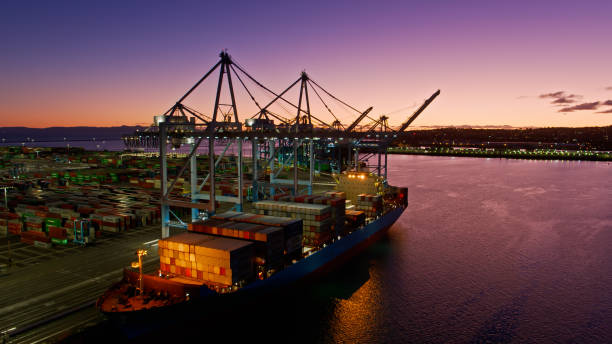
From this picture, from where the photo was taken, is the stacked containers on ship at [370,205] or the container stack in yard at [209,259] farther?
the stacked containers on ship at [370,205]

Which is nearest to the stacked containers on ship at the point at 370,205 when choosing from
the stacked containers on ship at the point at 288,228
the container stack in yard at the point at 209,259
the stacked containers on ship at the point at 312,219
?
the stacked containers on ship at the point at 312,219

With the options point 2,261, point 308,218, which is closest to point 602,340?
point 308,218

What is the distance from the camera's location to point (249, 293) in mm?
21984

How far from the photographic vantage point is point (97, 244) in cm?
3359

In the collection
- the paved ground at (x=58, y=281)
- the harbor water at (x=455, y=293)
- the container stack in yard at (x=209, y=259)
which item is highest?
the container stack in yard at (x=209, y=259)

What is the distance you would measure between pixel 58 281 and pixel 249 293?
44.3ft

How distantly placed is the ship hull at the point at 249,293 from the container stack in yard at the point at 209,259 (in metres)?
1.03

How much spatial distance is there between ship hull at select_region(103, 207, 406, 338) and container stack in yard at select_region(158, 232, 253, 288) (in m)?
1.03

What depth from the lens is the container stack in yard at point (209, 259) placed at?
782 inches

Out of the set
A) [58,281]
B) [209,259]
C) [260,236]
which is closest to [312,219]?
[260,236]

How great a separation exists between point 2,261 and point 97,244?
6.74 m

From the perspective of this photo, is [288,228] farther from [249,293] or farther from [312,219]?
[312,219]

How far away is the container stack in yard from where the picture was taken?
19.9m

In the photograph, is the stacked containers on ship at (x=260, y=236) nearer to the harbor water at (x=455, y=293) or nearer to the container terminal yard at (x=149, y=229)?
the container terminal yard at (x=149, y=229)
